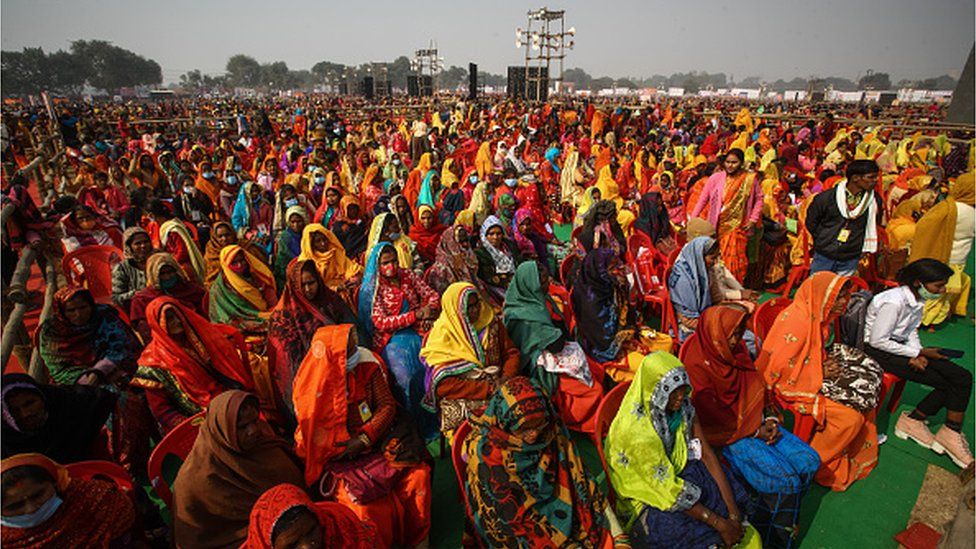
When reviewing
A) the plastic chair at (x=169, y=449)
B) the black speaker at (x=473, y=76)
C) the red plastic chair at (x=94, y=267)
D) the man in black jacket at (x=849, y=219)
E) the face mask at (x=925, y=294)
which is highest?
the black speaker at (x=473, y=76)

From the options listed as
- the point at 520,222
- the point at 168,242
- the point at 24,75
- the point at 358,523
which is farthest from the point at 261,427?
the point at 24,75

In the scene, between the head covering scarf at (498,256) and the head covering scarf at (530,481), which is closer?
the head covering scarf at (530,481)

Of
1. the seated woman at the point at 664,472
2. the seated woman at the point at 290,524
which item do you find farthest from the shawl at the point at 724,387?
the seated woman at the point at 290,524

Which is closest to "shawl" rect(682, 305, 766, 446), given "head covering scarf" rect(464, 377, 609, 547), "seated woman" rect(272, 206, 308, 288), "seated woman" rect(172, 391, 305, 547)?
"head covering scarf" rect(464, 377, 609, 547)

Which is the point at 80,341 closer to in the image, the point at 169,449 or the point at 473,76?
the point at 169,449

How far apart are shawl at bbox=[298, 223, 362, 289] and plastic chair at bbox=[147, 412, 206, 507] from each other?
89.5 inches

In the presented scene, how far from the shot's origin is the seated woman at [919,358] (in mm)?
3209

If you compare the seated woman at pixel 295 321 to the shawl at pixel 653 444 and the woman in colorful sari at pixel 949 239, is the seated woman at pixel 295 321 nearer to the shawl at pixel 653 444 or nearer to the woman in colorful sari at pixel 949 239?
the shawl at pixel 653 444

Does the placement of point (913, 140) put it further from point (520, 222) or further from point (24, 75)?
point (24, 75)

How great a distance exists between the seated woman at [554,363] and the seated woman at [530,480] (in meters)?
1.05

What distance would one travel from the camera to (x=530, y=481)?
2188 mm

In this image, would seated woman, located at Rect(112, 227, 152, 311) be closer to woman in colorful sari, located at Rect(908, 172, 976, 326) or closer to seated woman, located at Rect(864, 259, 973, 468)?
seated woman, located at Rect(864, 259, 973, 468)

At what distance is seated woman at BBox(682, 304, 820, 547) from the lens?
2592 mm

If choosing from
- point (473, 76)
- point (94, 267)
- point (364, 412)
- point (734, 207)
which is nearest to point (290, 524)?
point (364, 412)
